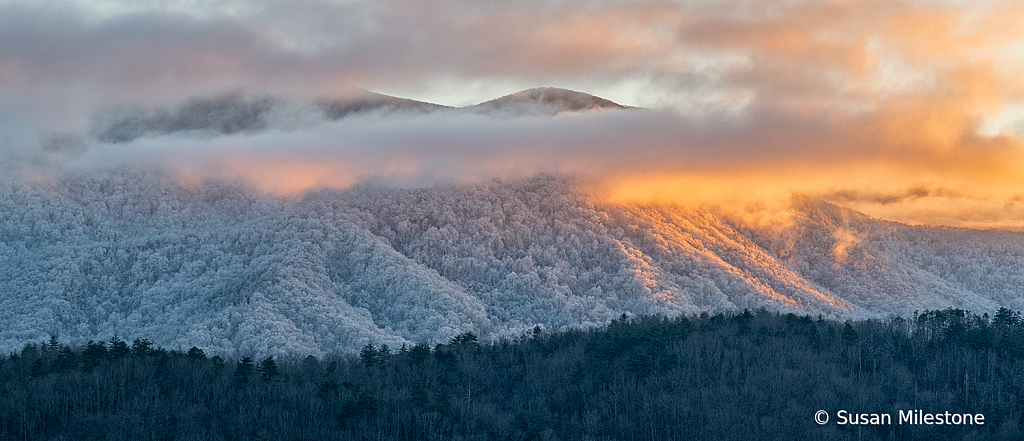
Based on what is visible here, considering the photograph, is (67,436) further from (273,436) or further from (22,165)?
(22,165)

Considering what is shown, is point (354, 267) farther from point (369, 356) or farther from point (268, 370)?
point (268, 370)

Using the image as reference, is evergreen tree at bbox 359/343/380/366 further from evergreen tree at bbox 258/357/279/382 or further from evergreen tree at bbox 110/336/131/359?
evergreen tree at bbox 110/336/131/359

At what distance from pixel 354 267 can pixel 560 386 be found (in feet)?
165

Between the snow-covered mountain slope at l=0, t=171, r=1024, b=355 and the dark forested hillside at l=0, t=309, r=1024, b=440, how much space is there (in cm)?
1199

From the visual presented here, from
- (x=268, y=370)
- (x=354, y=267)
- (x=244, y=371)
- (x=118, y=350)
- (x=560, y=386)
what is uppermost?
(x=354, y=267)

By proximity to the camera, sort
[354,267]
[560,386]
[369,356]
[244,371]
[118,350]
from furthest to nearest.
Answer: [354,267], [369,356], [560,386], [118,350], [244,371]

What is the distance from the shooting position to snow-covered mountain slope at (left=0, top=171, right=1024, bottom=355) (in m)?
148

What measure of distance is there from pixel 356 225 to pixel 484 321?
3084 centimetres

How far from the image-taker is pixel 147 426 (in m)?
103

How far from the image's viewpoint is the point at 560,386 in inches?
5005

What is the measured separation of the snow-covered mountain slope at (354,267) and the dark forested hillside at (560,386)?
12.0 metres

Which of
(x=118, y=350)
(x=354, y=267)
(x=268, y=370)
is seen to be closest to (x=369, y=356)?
(x=268, y=370)

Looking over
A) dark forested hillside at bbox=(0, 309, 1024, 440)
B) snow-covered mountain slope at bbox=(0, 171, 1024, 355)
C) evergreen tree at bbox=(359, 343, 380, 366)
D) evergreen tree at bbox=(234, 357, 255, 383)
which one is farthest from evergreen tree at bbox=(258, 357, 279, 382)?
snow-covered mountain slope at bbox=(0, 171, 1024, 355)

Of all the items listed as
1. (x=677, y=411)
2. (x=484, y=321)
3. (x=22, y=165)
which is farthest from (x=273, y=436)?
(x=22, y=165)
